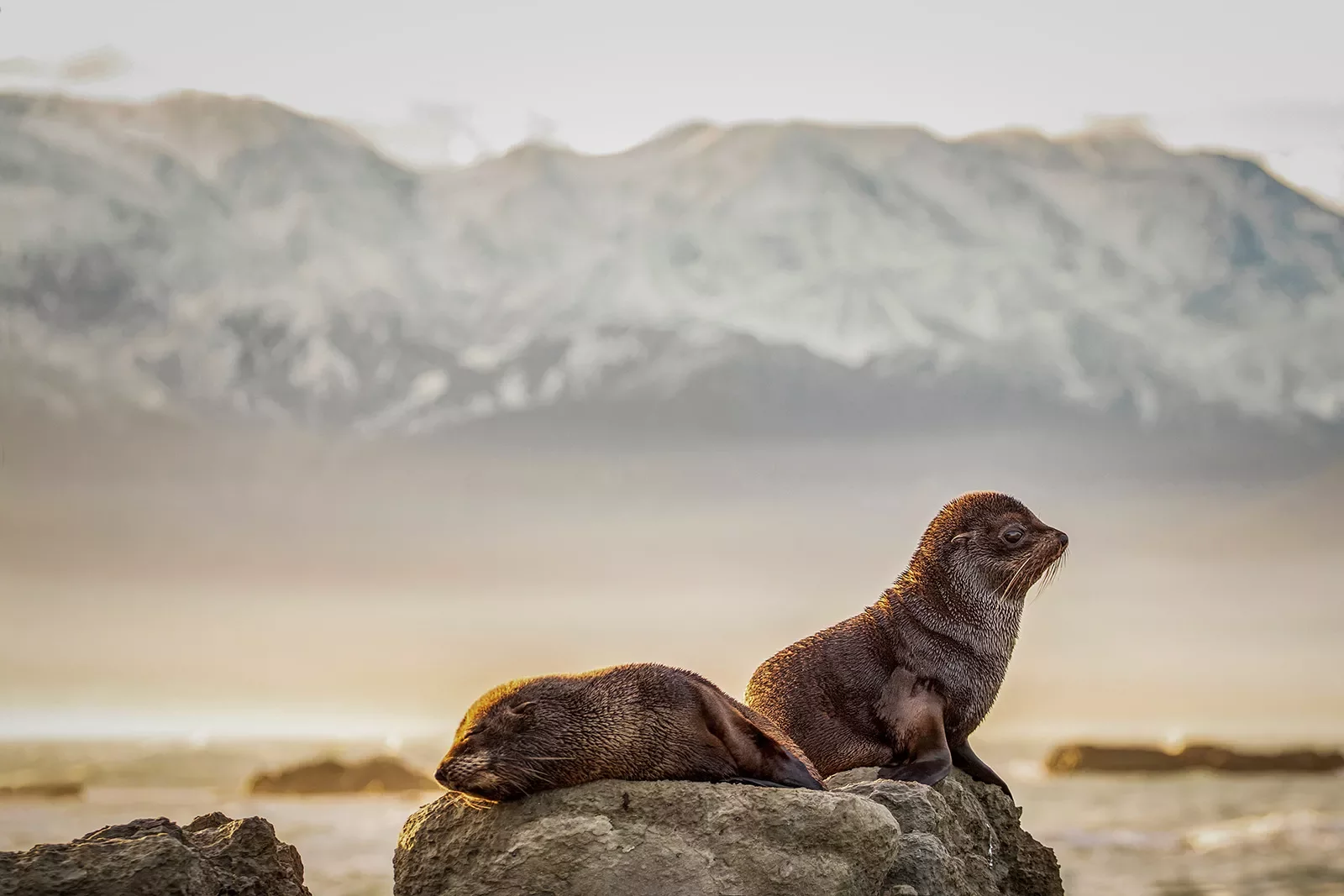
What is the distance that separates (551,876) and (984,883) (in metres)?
3.07

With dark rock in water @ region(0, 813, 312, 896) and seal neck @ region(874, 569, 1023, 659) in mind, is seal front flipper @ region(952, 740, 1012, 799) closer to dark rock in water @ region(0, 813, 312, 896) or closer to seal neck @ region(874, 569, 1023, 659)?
seal neck @ region(874, 569, 1023, 659)

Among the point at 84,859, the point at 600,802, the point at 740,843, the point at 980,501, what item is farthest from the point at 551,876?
the point at 980,501

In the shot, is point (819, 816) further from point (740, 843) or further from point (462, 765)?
point (462, 765)

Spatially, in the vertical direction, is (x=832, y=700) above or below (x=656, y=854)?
above

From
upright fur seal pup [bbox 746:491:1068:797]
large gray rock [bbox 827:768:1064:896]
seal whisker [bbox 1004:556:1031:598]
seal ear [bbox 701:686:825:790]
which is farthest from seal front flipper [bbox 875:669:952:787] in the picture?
seal ear [bbox 701:686:825:790]

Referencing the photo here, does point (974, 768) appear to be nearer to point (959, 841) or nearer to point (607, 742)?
point (959, 841)

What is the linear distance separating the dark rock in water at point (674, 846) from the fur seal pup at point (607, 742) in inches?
5.0

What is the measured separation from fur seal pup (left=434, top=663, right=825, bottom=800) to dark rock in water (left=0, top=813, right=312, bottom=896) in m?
1.31

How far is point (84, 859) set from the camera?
361 inches

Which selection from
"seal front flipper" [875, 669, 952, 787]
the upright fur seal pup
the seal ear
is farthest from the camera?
the upright fur seal pup

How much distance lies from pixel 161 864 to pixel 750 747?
3.47 metres

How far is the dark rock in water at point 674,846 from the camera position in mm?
9070

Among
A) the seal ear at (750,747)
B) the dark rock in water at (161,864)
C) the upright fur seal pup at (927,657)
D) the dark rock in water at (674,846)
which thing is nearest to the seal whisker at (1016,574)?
the upright fur seal pup at (927,657)

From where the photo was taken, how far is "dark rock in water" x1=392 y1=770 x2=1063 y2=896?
29.8 ft
